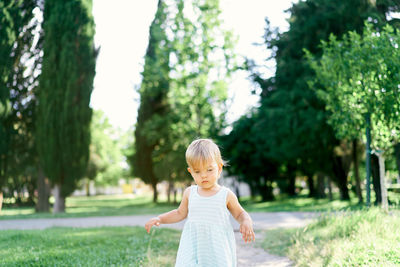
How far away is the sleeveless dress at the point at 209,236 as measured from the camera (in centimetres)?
292

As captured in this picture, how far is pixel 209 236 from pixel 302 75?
17368mm

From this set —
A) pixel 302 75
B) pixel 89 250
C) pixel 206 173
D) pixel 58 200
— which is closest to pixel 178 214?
pixel 206 173

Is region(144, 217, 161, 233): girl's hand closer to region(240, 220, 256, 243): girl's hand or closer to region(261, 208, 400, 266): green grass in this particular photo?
region(240, 220, 256, 243): girl's hand

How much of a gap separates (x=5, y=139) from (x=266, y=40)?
15.6 metres

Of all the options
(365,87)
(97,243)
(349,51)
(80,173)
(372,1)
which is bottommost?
(97,243)

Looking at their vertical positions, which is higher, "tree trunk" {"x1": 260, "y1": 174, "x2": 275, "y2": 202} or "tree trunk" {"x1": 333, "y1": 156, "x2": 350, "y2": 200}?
"tree trunk" {"x1": 333, "y1": 156, "x2": 350, "y2": 200}

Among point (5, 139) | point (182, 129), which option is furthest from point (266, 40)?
point (5, 139)

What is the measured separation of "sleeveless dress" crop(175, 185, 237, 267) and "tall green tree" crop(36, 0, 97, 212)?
787 inches

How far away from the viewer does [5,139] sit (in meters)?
21.3

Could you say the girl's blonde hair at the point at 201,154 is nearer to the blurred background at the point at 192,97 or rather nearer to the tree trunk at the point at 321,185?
the blurred background at the point at 192,97

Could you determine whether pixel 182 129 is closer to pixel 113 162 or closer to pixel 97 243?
pixel 97 243

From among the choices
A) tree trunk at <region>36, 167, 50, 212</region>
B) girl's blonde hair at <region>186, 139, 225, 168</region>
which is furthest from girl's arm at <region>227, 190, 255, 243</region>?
tree trunk at <region>36, 167, 50, 212</region>

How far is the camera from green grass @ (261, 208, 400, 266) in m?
5.09

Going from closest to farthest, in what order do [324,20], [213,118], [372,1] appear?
[372,1] → [324,20] → [213,118]
